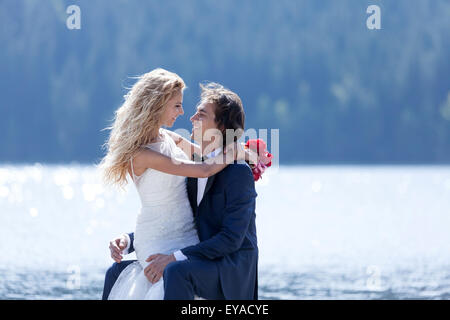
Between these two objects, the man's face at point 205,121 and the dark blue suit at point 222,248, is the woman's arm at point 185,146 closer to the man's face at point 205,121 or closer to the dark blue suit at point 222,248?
the man's face at point 205,121

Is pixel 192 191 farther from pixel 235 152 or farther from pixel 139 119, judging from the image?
pixel 139 119

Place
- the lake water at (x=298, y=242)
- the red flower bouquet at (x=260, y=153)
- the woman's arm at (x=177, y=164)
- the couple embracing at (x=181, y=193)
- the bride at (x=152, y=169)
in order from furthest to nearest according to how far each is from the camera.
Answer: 1. the lake water at (x=298, y=242)
2. the red flower bouquet at (x=260, y=153)
3. the bride at (x=152, y=169)
4. the woman's arm at (x=177, y=164)
5. the couple embracing at (x=181, y=193)

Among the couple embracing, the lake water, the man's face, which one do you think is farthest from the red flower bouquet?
the lake water

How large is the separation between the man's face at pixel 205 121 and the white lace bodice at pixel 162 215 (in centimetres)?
18

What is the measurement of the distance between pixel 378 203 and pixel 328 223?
604 centimetres

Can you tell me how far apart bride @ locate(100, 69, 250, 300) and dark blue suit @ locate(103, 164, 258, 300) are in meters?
0.13

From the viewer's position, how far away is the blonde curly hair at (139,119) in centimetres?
355

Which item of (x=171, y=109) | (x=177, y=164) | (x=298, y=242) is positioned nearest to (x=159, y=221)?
(x=177, y=164)

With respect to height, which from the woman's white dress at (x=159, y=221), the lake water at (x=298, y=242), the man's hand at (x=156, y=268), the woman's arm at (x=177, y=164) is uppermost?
the woman's arm at (x=177, y=164)

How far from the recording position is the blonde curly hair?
3553mm

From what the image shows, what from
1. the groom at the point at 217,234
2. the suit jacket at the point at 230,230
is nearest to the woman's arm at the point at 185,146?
the groom at the point at 217,234

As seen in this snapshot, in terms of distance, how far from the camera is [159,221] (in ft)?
11.7

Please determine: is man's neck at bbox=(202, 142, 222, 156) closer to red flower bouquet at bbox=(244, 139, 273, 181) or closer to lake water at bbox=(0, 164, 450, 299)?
red flower bouquet at bbox=(244, 139, 273, 181)
